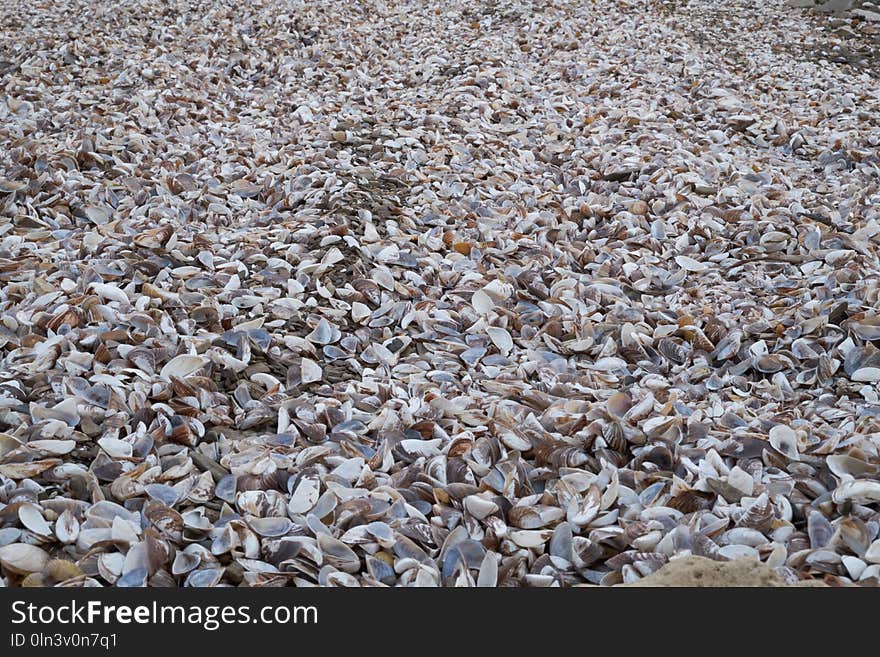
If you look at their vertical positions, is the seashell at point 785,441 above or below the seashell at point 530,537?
above

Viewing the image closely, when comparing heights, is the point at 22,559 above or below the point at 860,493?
below

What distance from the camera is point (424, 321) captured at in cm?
283

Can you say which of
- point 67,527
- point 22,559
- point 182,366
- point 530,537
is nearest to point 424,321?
point 182,366

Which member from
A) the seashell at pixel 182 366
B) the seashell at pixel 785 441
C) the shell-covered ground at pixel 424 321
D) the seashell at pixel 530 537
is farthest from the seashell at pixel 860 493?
the seashell at pixel 182 366

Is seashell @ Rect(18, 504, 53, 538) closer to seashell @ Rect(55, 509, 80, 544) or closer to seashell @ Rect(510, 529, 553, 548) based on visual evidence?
seashell @ Rect(55, 509, 80, 544)

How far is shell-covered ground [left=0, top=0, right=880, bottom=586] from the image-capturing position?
71.2 inches

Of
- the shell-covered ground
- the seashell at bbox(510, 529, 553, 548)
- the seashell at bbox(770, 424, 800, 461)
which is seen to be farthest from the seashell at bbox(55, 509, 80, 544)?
the seashell at bbox(770, 424, 800, 461)

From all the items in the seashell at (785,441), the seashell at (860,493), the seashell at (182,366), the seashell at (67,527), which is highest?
the seashell at (860,493)

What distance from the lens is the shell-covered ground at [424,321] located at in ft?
5.94

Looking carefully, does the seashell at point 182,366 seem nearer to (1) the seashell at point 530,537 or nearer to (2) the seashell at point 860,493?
(1) the seashell at point 530,537

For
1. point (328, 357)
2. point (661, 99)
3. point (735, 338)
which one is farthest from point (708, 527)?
point (661, 99)

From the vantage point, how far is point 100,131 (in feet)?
13.6

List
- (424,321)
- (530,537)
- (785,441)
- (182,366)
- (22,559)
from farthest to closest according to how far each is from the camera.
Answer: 1. (424,321)
2. (182,366)
3. (785,441)
4. (530,537)
5. (22,559)

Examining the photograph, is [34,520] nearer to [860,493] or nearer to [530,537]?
[530,537]
